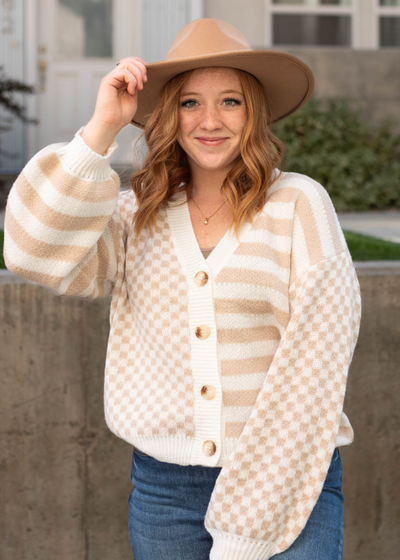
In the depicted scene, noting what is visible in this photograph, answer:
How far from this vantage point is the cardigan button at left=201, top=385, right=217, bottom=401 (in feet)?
5.46

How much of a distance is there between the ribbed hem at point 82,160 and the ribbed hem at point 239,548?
86cm

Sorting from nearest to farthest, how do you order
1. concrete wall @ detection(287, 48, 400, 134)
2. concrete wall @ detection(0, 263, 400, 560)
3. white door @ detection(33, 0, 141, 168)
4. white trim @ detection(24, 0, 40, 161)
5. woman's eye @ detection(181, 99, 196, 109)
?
woman's eye @ detection(181, 99, 196, 109) → concrete wall @ detection(0, 263, 400, 560) → concrete wall @ detection(287, 48, 400, 134) → white trim @ detection(24, 0, 40, 161) → white door @ detection(33, 0, 141, 168)

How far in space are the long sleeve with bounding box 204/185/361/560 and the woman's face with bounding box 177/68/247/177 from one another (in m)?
0.33

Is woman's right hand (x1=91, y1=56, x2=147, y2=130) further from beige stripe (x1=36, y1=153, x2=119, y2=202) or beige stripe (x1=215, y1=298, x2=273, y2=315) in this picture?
beige stripe (x1=215, y1=298, x2=273, y2=315)

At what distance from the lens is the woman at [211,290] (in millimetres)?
1606

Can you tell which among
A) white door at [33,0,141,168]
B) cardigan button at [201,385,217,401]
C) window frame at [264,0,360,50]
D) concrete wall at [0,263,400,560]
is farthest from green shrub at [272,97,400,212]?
cardigan button at [201,385,217,401]

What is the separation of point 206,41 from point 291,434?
962 millimetres

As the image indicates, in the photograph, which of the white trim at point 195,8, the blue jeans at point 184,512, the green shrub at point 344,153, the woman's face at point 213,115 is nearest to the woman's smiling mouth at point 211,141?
the woman's face at point 213,115

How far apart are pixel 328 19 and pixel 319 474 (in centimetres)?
803

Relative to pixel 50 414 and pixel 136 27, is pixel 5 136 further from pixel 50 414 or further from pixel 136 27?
pixel 50 414

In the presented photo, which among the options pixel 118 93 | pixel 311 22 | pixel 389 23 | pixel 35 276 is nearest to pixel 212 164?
pixel 118 93

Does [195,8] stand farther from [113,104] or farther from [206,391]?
[206,391]

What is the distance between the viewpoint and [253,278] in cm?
167

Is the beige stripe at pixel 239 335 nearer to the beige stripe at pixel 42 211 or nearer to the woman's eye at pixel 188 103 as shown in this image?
the beige stripe at pixel 42 211
